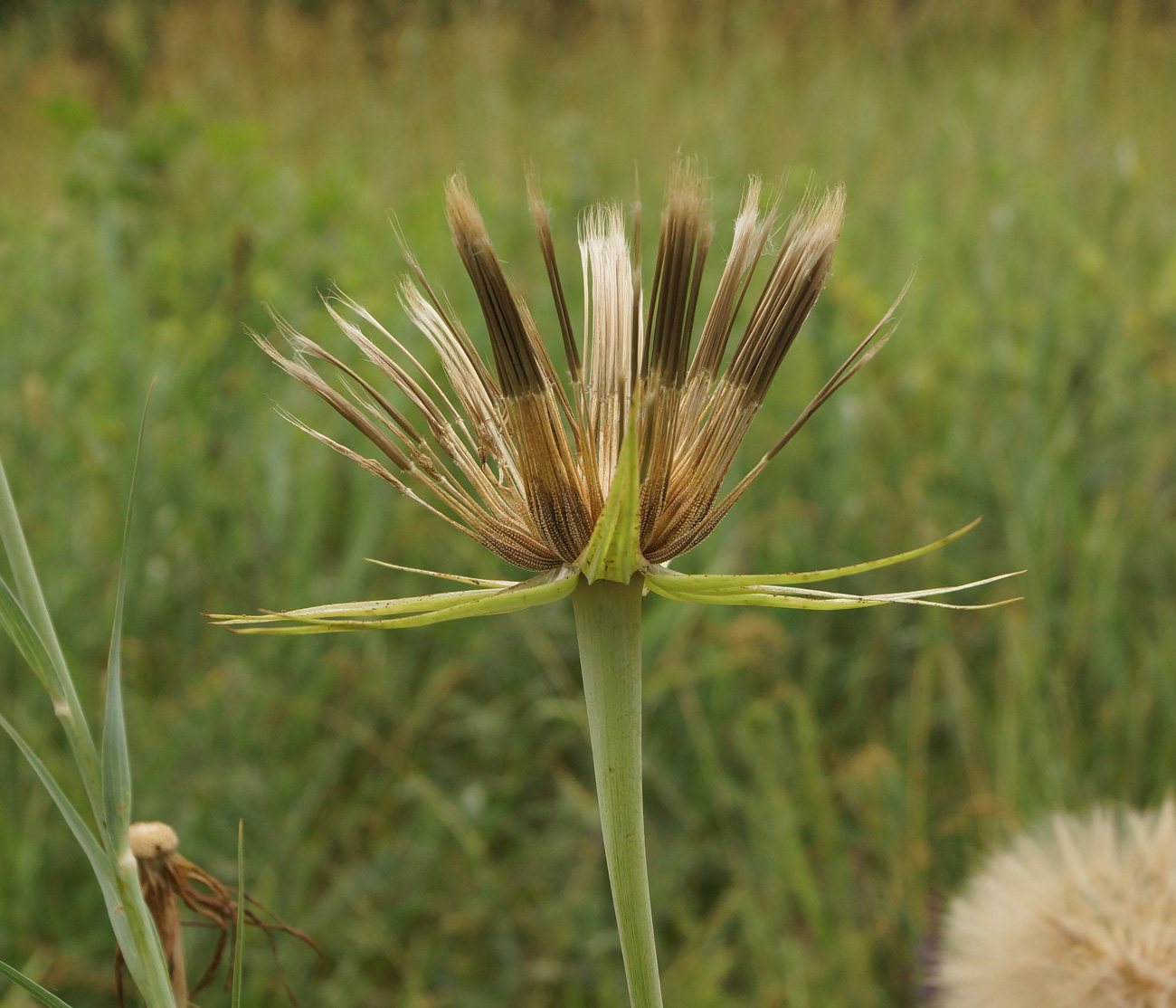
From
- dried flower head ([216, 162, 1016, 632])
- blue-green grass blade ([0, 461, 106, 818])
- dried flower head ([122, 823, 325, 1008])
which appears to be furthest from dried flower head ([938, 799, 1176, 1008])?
blue-green grass blade ([0, 461, 106, 818])

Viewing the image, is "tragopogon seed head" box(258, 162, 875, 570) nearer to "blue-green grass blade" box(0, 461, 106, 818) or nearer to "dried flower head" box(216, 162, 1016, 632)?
"dried flower head" box(216, 162, 1016, 632)

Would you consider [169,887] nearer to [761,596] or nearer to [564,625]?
[761,596]

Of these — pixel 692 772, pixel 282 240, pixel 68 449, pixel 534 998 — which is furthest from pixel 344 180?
pixel 534 998

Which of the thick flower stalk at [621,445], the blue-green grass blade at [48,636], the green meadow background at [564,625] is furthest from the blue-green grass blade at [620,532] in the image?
the green meadow background at [564,625]

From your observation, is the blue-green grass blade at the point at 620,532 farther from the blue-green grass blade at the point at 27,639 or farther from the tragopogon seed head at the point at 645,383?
the blue-green grass blade at the point at 27,639

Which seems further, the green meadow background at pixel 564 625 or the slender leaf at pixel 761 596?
the green meadow background at pixel 564 625

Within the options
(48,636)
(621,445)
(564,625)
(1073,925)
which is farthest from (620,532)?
(564,625)
